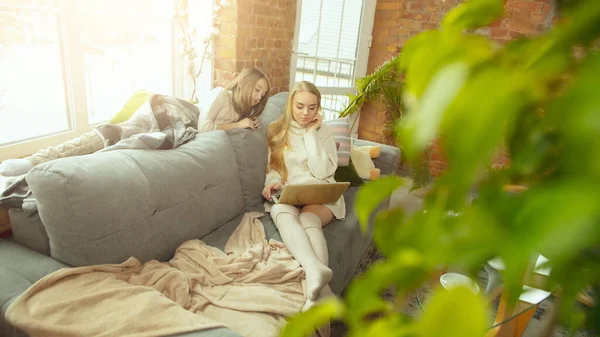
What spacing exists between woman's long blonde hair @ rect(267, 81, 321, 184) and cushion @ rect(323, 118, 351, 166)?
0.30 meters

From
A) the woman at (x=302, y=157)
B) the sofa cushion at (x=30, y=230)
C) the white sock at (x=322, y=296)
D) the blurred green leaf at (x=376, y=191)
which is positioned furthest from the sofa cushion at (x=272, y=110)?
the blurred green leaf at (x=376, y=191)

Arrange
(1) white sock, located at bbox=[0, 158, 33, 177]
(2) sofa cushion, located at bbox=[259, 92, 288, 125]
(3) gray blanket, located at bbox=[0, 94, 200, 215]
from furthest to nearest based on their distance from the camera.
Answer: (2) sofa cushion, located at bbox=[259, 92, 288, 125]
(1) white sock, located at bbox=[0, 158, 33, 177]
(3) gray blanket, located at bbox=[0, 94, 200, 215]

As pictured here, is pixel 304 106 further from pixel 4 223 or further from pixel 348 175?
pixel 4 223

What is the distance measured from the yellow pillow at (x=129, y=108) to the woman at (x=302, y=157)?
0.72m

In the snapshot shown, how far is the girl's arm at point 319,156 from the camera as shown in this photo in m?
2.15

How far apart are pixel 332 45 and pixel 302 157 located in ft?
5.68

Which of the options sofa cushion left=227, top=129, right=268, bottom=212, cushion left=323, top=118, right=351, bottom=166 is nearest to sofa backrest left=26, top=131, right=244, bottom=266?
sofa cushion left=227, top=129, right=268, bottom=212

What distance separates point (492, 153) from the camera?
5.5 inches

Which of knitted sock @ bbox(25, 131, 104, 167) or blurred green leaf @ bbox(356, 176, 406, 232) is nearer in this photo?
blurred green leaf @ bbox(356, 176, 406, 232)

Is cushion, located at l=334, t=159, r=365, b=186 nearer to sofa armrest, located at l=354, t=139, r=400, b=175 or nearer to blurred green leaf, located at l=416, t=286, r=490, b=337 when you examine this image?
sofa armrest, located at l=354, t=139, r=400, b=175

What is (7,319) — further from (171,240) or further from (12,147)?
(12,147)

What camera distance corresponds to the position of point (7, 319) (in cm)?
98

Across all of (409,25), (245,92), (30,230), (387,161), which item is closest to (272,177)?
(245,92)

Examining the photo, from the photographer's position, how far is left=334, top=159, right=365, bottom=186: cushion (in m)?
2.42
